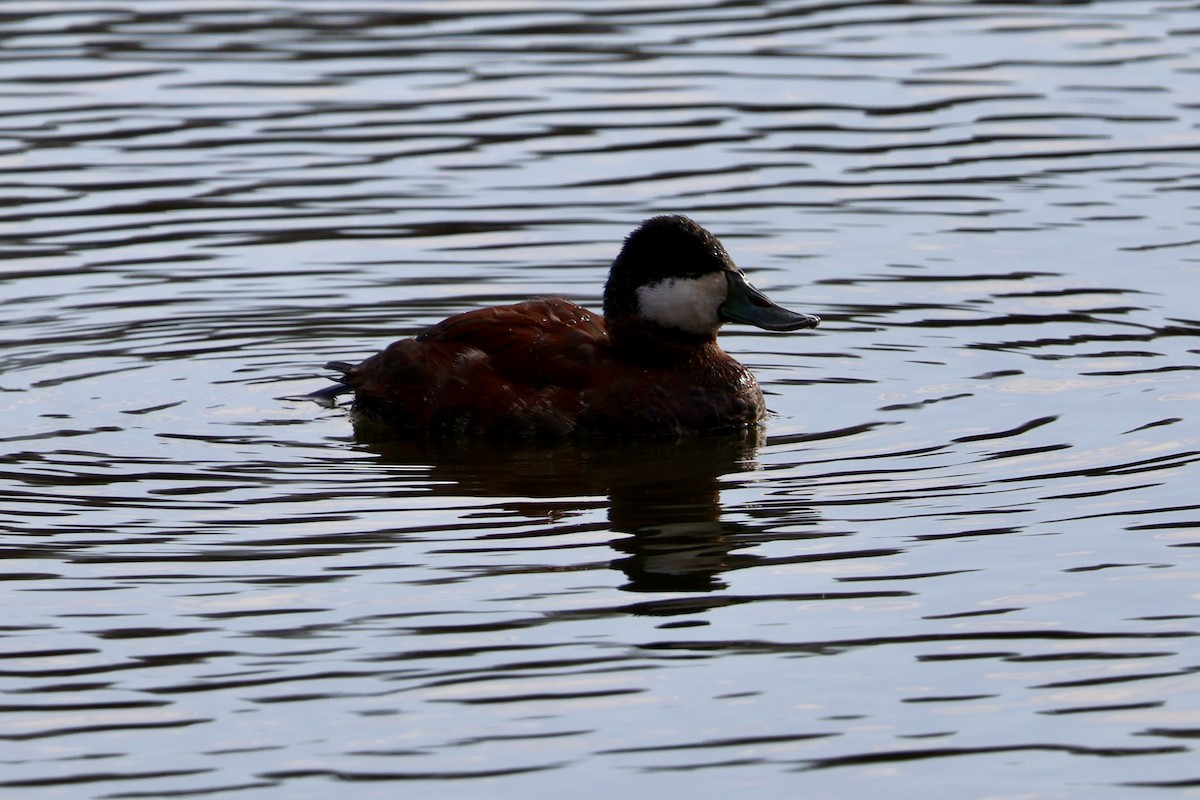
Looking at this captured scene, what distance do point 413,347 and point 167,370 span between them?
1.61 meters

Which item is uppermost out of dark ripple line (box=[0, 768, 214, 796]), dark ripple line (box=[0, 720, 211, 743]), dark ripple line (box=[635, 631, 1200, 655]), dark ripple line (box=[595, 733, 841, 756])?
dark ripple line (box=[0, 720, 211, 743])

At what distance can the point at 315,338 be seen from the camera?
1179cm

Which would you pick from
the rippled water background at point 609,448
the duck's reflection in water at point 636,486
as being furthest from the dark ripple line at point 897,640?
the duck's reflection in water at point 636,486

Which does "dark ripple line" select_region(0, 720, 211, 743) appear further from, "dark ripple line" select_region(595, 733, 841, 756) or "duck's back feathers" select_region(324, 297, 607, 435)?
"duck's back feathers" select_region(324, 297, 607, 435)

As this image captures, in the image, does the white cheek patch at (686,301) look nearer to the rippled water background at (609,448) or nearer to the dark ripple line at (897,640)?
the rippled water background at (609,448)

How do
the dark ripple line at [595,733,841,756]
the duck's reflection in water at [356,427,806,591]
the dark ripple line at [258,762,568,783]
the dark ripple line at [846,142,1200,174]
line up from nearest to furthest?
the dark ripple line at [258,762,568,783], the dark ripple line at [595,733,841,756], the duck's reflection in water at [356,427,806,591], the dark ripple line at [846,142,1200,174]

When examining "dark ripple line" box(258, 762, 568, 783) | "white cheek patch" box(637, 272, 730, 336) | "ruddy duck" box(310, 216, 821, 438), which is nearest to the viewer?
"dark ripple line" box(258, 762, 568, 783)

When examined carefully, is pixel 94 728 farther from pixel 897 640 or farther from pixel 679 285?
pixel 679 285

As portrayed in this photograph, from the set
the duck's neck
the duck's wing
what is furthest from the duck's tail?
the duck's neck

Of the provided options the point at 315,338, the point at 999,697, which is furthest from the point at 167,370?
the point at 999,697

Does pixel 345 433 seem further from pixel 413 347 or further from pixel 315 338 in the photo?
pixel 315 338

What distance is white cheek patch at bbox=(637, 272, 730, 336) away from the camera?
998cm

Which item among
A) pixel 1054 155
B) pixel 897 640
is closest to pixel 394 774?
pixel 897 640

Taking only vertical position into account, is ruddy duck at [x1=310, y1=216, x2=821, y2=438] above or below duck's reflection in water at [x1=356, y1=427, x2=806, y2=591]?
above
